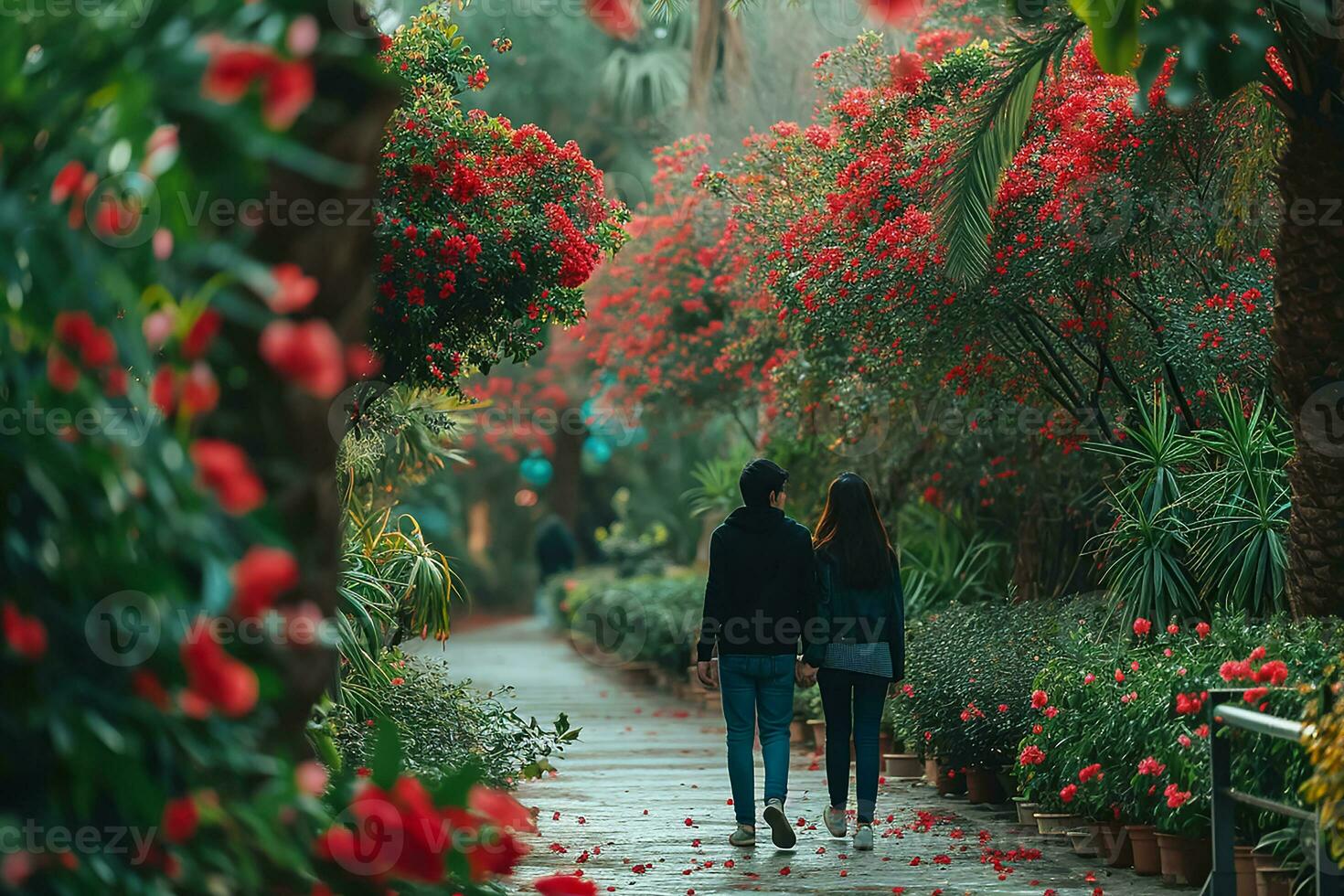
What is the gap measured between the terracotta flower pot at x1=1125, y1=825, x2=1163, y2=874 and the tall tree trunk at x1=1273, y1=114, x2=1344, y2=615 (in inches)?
54.7

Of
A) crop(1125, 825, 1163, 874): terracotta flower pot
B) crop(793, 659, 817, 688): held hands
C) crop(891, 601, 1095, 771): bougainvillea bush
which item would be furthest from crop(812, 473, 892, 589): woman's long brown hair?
crop(1125, 825, 1163, 874): terracotta flower pot

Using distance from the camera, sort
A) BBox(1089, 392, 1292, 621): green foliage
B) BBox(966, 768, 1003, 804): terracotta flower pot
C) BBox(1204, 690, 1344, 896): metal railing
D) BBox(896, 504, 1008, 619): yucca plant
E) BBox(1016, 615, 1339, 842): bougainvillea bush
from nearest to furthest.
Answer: BBox(1204, 690, 1344, 896): metal railing, BBox(1016, 615, 1339, 842): bougainvillea bush, BBox(1089, 392, 1292, 621): green foliage, BBox(966, 768, 1003, 804): terracotta flower pot, BBox(896, 504, 1008, 619): yucca plant

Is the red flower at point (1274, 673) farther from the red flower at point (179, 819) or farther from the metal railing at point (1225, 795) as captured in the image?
the red flower at point (179, 819)

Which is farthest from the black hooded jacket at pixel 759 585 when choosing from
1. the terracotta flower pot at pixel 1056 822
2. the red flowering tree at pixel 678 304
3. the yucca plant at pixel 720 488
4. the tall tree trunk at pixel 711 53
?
the tall tree trunk at pixel 711 53

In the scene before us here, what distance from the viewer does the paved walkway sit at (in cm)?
663

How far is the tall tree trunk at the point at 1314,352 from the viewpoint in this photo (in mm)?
7133

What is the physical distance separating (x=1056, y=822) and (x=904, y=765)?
299 centimetres

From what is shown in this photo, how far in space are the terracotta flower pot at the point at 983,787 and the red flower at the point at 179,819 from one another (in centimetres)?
719

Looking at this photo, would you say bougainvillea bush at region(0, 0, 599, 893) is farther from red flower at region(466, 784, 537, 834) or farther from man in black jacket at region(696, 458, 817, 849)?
man in black jacket at region(696, 458, 817, 849)

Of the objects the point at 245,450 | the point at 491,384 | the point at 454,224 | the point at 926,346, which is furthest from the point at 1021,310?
the point at 491,384

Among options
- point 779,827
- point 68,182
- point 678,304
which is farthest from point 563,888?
point 678,304

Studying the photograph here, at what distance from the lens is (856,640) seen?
7621mm

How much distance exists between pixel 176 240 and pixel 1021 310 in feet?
27.3

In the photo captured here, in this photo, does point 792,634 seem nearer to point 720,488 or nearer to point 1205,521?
point 1205,521
